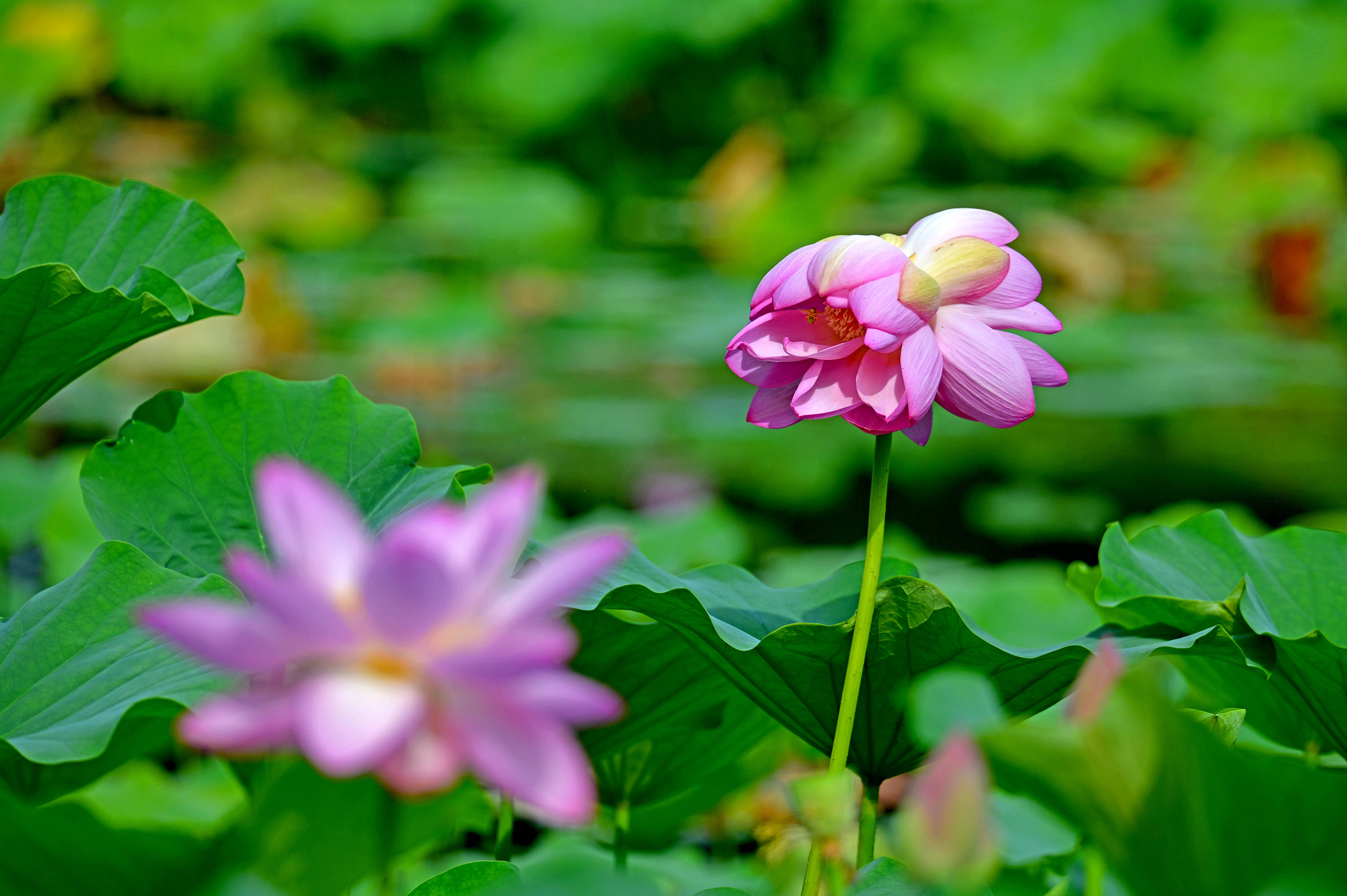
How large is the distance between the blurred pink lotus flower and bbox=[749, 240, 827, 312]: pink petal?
0.19 m

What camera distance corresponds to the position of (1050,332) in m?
0.40

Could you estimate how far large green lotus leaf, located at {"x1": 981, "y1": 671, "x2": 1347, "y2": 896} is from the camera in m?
0.29

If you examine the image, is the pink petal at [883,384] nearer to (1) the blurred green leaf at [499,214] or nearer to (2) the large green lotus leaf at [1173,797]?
(2) the large green lotus leaf at [1173,797]

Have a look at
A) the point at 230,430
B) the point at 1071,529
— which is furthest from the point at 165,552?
the point at 1071,529

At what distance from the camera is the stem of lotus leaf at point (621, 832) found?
1.75 ft

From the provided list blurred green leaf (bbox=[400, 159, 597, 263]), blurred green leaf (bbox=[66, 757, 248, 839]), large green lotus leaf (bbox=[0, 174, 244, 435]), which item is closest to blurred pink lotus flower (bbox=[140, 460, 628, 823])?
large green lotus leaf (bbox=[0, 174, 244, 435])

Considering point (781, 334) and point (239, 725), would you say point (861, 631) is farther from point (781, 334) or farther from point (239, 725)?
point (239, 725)

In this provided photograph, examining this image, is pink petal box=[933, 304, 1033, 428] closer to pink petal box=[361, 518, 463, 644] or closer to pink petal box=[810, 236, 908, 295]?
pink petal box=[810, 236, 908, 295]

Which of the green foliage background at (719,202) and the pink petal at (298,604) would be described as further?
the green foliage background at (719,202)

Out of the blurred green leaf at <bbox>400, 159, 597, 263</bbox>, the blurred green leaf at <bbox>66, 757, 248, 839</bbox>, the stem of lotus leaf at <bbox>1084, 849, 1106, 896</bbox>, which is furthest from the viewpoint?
the blurred green leaf at <bbox>400, 159, 597, 263</bbox>

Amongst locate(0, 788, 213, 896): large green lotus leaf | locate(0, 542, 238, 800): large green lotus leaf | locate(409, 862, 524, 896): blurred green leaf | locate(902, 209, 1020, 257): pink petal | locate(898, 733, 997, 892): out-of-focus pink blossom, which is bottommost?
locate(409, 862, 524, 896): blurred green leaf

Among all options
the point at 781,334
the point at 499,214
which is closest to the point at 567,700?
the point at 781,334

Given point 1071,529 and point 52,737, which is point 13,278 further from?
point 1071,529

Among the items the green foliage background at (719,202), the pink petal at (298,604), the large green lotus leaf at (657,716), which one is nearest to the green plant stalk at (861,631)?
the large green lotus leaf at (657,716)
